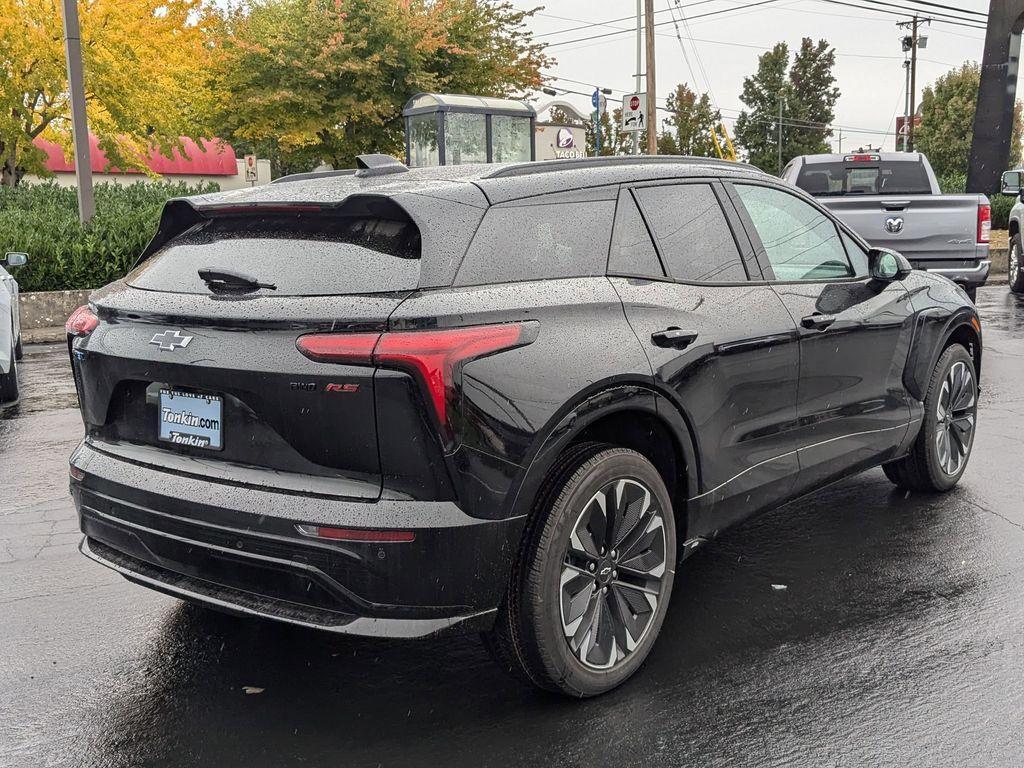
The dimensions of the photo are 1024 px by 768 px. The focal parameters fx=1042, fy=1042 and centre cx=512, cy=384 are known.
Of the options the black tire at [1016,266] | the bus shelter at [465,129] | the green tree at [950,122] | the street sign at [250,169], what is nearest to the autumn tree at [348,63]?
the bus shelter at [465,129]

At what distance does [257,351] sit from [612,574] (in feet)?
4.44

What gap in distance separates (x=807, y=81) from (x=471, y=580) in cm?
9782

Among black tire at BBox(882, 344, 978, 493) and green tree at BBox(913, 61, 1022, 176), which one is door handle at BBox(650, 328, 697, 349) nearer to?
black tire at BBox(882, 344, 978, 493)

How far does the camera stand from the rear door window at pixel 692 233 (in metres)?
3.85

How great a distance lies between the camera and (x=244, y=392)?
311cm

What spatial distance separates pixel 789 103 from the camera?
9056cm

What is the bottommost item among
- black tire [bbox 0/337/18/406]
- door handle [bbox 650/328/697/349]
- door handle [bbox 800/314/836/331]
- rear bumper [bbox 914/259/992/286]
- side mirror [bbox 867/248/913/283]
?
black tire [bbox 0/337/18/406]

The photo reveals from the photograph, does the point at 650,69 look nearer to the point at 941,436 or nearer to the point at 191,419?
the point at 941,436

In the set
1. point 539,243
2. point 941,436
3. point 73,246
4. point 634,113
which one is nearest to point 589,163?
point 539,243

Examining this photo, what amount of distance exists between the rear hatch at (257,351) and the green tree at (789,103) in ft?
297

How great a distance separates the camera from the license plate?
127 inches

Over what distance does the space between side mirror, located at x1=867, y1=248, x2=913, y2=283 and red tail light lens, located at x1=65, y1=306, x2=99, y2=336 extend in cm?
340

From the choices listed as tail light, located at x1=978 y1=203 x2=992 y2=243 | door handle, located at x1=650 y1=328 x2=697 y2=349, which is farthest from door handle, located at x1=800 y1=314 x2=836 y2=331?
tail light, located at x1=978 y1=203 x2=992 y2=243

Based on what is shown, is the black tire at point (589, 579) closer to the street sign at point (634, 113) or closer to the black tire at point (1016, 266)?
the black tire at point (1016, 266)
